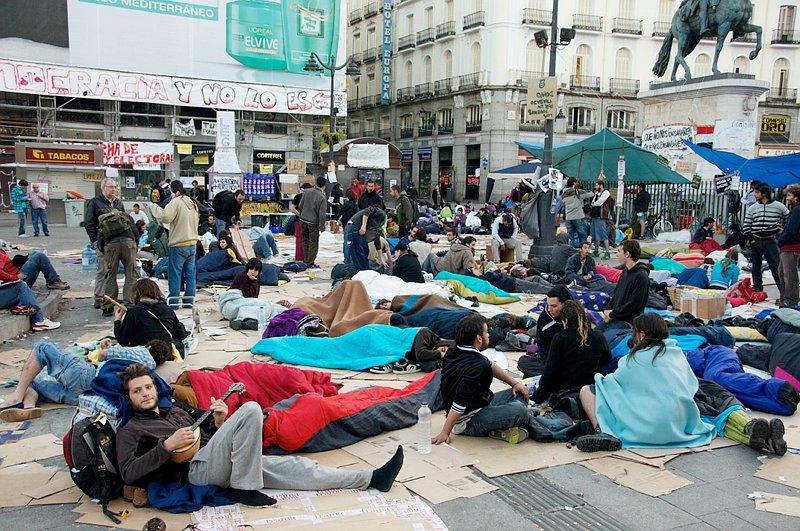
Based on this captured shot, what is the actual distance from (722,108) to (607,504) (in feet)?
54.4

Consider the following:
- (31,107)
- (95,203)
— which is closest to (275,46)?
(31,107)

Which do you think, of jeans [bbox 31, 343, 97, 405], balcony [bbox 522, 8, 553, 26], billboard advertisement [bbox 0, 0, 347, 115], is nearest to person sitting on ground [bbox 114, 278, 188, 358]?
jeans [bbox 31, 343, 97, 405]

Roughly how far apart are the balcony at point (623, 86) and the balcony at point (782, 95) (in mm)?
8475

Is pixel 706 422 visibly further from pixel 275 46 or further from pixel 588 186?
pixel 275 46

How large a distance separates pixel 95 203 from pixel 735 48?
4232 cm

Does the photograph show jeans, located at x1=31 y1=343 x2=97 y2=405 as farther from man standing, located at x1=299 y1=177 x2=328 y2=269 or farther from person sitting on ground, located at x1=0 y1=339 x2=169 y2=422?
man standing, located at x1=299 y1=177 x2=328 y2=269

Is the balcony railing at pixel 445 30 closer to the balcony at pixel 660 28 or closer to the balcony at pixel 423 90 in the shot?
the balcony at pixel 423 90

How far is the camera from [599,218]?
55.0ft

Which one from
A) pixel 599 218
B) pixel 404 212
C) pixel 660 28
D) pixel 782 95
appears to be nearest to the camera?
pixel 404 212

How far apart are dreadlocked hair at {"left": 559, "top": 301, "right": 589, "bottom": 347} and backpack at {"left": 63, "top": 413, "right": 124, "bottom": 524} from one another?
333 centimetres

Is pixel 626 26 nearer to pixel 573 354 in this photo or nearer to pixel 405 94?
pixel 405 94

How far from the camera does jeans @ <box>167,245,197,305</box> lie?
9.80m

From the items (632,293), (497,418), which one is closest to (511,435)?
(497,418)

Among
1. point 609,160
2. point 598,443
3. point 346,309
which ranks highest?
point 609,160
